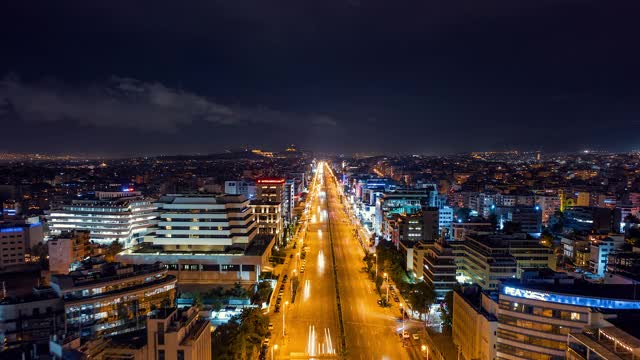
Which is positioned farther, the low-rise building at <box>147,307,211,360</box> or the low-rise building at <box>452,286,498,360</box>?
the low-rise building at <box>452,286,498,360</box>

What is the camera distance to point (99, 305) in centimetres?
3341

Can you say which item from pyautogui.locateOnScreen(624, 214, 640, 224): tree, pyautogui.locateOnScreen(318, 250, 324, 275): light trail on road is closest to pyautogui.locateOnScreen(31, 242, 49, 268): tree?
pyautogui.locateOnScreen(318, 250, 324, 275): light trail on road

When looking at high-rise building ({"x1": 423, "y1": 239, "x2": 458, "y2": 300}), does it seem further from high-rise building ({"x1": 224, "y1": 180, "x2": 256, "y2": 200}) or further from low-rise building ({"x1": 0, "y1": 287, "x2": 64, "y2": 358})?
high-rise building ({"x1": 224, "y1": 180, "x2": 256, "y2": 200})

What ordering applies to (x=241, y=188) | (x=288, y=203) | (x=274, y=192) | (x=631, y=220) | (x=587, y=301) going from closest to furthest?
(x=587, y=301), (x=631, y=220), (x=274, y=192), (x=288, y=203), (x=241, y=188)

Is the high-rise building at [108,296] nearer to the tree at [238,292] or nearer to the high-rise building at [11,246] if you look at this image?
the tree at [238,292]

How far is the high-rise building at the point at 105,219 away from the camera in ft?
217

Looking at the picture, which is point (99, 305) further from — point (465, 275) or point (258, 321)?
point (465, 275)

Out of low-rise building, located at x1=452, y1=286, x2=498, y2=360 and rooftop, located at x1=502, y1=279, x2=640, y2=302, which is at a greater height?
rooftop, located at x1=502, y1=279, x2=640, y2=302

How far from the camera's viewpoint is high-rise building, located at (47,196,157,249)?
217ft

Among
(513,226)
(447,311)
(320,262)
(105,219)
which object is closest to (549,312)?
(447,311)

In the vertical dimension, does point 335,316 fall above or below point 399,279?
below

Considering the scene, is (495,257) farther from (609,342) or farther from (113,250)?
(113,250)

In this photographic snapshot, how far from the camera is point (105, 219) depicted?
66.4 meters

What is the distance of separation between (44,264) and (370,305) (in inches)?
1557
